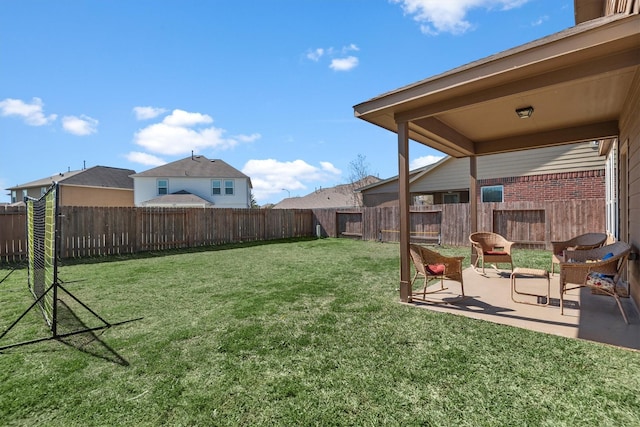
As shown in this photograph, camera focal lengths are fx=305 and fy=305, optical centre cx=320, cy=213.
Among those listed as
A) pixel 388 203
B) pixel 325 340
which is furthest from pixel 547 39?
pixel 388 203

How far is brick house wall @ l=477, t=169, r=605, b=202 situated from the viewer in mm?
10406

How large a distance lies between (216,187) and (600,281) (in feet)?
77.6

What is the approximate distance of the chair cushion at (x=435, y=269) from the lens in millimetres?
4419

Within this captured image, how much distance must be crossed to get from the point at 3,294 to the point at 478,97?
7980mm

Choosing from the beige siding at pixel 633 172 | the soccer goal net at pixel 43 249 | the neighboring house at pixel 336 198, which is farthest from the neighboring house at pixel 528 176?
the neighboring house at pixel 336 198

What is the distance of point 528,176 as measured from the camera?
11758 millimetres

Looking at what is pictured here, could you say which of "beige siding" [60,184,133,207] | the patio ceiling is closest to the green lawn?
the patio ceiling

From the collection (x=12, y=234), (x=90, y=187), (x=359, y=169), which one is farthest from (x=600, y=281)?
(x=90, y=187)

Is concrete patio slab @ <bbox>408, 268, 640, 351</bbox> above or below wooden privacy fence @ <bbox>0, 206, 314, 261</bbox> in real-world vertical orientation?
below

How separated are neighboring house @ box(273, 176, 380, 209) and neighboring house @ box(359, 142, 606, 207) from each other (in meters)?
13.7

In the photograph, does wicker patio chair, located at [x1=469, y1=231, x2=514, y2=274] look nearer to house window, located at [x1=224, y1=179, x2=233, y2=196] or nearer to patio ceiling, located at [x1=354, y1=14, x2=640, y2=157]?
patio ceiling, located at [x1=354, y1=14, x2=640, y2=157]

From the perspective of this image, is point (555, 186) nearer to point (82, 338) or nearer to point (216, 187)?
point (82, 338)

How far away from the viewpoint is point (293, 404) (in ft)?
6.93

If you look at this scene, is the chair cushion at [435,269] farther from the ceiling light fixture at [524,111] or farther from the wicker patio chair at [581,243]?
the ceiling light fixture at [524,111]
